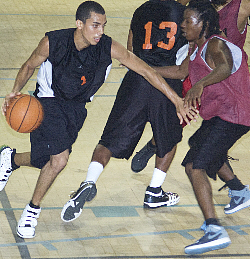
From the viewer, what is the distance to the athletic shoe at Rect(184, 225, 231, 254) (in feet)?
12.9

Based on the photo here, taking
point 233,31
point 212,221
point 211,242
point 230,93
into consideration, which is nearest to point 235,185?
point 212,221

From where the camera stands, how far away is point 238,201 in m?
4.64

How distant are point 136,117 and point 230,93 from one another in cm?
89

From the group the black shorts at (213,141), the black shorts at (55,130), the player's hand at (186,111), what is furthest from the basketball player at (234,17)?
the black shorts at (55,130)

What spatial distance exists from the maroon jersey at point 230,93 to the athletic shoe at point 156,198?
3.10ft

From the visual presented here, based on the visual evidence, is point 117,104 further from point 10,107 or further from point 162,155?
point 10,107

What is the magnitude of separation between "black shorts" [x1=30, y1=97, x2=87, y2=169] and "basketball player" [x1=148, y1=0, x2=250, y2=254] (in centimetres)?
92

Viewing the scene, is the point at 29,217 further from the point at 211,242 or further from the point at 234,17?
the point at 234,17

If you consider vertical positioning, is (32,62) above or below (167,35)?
below

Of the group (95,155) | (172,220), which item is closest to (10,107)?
(95,155)

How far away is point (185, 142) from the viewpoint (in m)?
6.01

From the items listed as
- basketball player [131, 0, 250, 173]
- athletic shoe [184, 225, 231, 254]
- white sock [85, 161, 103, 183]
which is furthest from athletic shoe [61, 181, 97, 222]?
basketball player [131, 0, 250, 173]

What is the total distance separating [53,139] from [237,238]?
1.60 m

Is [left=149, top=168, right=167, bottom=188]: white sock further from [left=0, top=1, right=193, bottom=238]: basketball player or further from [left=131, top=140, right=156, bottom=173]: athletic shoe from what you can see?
[left=0, top=1, right=193, bottom=238]: basketball player
